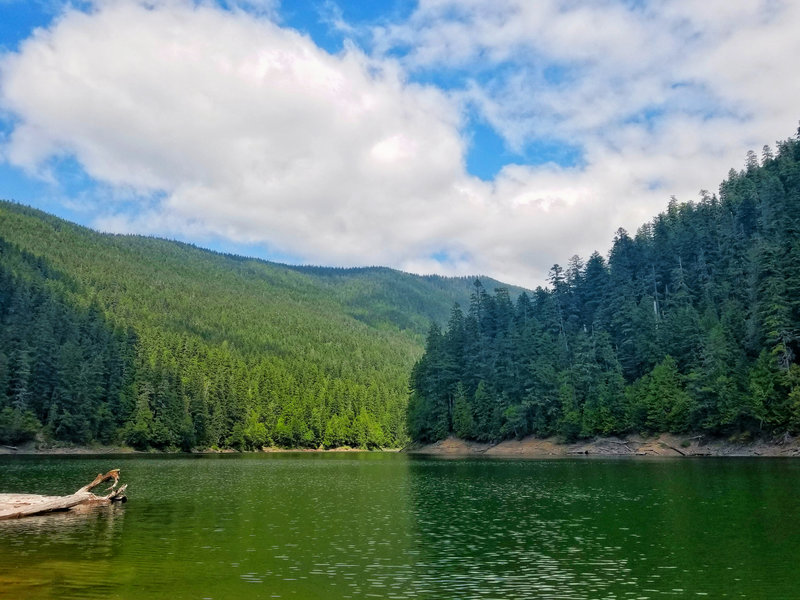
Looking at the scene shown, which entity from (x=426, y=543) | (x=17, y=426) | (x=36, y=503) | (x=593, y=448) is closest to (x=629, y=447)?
(x=593, y=448)

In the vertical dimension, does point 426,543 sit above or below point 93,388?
below

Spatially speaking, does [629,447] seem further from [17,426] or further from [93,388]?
[93,388]

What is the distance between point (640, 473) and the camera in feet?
224

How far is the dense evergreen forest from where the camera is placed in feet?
298

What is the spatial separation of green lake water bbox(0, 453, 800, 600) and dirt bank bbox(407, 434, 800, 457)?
32.8 metres

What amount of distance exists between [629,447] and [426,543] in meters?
89.7

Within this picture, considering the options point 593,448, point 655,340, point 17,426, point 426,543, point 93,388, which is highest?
point 655,340

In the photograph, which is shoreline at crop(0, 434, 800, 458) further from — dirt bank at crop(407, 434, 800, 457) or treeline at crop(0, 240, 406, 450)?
treeline at crop(0, 240, 406, 450)

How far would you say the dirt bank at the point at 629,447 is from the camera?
88.3 m

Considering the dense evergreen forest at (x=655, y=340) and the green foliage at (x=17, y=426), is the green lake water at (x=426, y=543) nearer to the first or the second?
the dense evergreen forest at (x=655, y=340)

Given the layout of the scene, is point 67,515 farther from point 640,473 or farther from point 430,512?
point 640,473

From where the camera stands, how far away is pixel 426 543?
105 feet

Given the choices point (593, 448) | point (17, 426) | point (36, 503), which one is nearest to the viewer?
point (36, 503)

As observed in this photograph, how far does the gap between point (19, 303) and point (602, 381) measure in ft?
483
